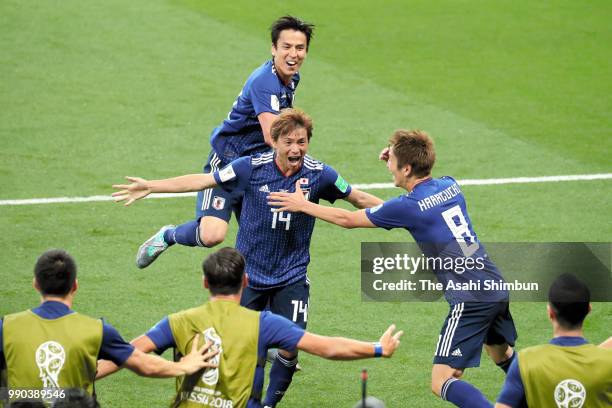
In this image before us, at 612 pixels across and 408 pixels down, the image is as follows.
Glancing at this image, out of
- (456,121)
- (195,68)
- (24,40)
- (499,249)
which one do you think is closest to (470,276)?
(499,249)

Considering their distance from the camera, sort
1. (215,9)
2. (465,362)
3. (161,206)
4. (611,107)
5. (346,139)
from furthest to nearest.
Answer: (215,9)
(611,107)
(346,139)
(161,206)
(465,362)

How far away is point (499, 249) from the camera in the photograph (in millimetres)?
12180

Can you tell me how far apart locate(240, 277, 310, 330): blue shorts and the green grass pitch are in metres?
0.89

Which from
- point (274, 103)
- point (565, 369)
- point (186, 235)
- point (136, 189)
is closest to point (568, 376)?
point (565, 369)

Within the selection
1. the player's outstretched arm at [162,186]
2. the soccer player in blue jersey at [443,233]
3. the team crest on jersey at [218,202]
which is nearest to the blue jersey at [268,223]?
the player's outstretched arm at [162,186]

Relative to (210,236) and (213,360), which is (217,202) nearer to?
(210,236)

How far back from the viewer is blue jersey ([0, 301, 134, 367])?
644cm

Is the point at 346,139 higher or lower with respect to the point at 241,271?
higher

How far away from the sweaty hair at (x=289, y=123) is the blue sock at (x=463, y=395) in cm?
215

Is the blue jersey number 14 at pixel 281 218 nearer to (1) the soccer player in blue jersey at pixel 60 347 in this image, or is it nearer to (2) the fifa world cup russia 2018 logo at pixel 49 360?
(1) the soccer player in blue jersey at pixel 60 347

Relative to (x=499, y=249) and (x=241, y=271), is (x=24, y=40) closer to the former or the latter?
(x=499, y=249)

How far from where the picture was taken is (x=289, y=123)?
27.5 ft

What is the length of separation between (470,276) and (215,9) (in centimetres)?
1462

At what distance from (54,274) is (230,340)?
1.08 metres
